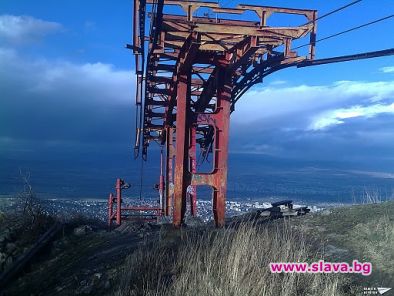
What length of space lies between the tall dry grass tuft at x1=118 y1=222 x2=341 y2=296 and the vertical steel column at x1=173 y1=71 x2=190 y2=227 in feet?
14.4

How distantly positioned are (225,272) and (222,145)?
6422mm

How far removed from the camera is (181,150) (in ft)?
37.9

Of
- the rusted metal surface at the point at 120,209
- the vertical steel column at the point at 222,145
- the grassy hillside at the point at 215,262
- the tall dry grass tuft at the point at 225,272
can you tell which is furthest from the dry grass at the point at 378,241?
A: the rusted metal surface at the point at 120,209

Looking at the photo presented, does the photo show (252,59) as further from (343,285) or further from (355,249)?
(343,285)

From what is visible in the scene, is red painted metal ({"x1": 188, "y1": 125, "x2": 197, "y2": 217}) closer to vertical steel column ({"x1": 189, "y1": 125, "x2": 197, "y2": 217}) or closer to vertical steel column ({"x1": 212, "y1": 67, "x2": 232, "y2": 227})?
vertical steel column ({"x1": 189, "y1": 125, "x2": 197, "y2": 217})

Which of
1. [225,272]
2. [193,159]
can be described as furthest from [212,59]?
[225,272]

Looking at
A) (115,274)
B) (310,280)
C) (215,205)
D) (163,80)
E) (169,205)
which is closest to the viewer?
(310,280)

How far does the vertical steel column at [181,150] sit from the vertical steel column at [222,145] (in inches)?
35.0

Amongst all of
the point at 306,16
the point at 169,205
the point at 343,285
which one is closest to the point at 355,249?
the point at 343,285

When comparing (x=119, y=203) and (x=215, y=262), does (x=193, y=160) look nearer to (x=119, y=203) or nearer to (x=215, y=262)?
(x=119, y=203)

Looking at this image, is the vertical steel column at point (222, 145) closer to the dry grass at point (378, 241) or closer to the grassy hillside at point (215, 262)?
the grassy hillside at point (215, 262)

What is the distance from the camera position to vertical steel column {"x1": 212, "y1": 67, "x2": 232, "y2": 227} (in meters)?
11.9

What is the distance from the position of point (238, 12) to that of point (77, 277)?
24.1ft

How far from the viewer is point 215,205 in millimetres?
12000
